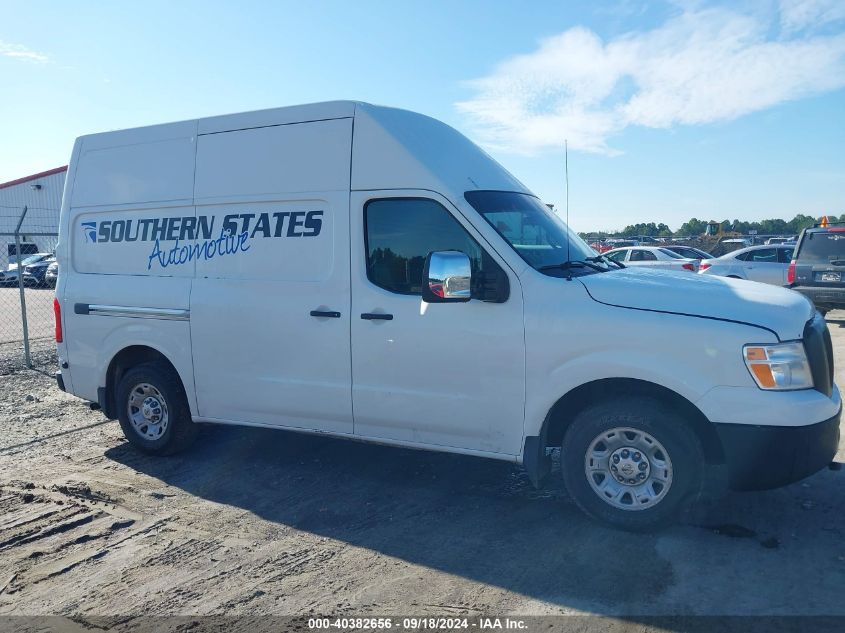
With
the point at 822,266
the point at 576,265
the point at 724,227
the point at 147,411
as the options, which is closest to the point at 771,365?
the point at 576,265

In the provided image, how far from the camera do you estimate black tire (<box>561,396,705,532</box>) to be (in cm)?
406

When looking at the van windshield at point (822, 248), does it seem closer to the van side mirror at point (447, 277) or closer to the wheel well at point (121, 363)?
the van side mirror at point (447, 277)

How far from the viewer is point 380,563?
157 inches

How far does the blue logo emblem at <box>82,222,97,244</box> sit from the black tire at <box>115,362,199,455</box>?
1.23m

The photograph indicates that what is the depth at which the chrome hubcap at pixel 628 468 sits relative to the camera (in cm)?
416

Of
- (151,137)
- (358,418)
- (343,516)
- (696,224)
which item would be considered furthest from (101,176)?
(696,224)

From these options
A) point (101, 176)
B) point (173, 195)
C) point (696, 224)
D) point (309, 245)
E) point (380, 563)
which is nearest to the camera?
point (380, 563)

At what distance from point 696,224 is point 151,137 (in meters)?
73.4

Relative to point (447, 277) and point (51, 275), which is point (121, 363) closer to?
point (447, 277)

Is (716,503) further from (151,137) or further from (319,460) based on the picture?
(151,137)

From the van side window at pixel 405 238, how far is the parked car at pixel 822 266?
10.3 m

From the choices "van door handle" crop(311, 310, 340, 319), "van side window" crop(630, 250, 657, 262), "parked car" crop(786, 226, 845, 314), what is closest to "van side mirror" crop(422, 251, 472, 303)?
"van door handle" crop(311, 310, 340, 319)

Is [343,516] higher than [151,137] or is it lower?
lower

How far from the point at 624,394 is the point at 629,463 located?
0.42 metres
